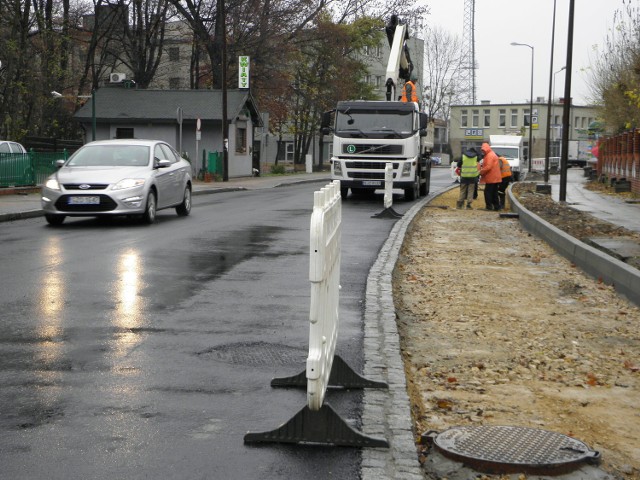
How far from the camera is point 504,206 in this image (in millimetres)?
28891

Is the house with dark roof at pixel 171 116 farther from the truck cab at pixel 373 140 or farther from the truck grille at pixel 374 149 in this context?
the truck grille at pixel 374 149

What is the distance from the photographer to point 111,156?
64.7 ft

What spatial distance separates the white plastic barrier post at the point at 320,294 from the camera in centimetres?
462

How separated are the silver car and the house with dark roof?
2864cm

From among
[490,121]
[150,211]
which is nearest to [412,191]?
[150,211]

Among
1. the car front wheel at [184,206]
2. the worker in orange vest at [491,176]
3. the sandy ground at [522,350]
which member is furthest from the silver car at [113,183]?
the worker in orange vest at [491,176]

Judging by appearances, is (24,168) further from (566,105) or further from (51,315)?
(51,315)

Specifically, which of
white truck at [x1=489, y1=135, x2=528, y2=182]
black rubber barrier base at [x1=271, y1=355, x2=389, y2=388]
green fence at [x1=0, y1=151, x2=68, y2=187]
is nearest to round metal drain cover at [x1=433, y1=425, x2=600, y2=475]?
black rubber barrier base at [x1=271, y1=355, x2=389, y2=388]

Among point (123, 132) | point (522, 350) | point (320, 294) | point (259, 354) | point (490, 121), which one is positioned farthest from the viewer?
point (490, 121)

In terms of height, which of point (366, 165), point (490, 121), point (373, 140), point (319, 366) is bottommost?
point (366, 165)

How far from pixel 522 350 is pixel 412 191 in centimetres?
2316

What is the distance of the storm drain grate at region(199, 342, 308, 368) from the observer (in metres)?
6.87

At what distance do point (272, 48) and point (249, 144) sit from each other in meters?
5.19

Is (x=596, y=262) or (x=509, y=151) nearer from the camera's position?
(x=596, y=262)
